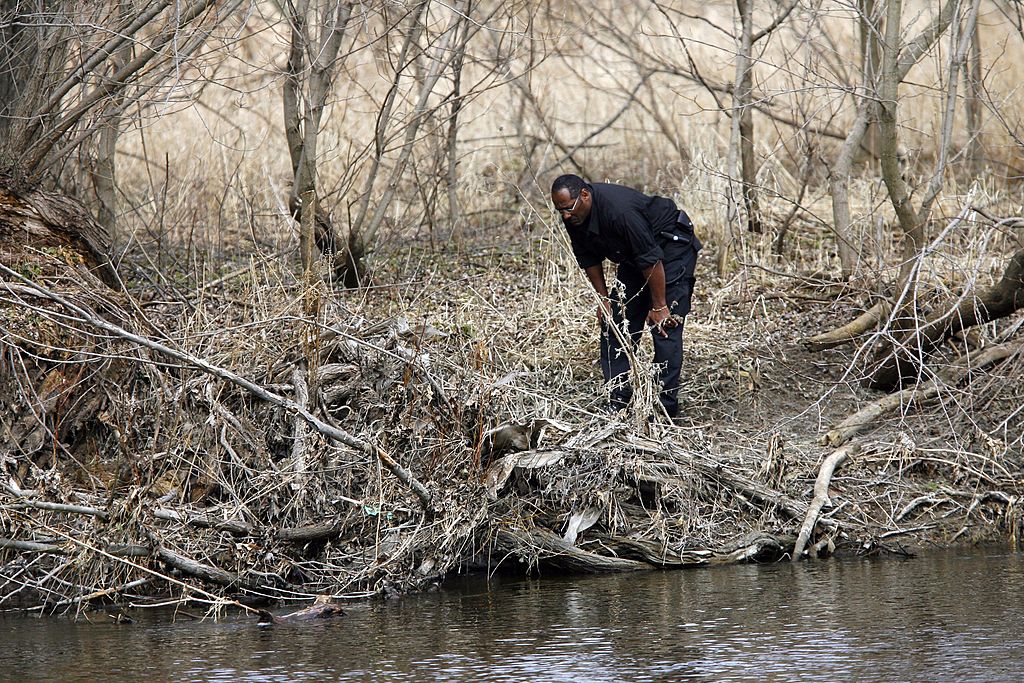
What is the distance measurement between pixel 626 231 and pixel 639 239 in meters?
0.09

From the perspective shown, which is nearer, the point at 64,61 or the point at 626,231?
the point at 626,231

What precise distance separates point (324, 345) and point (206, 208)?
14.0 ft

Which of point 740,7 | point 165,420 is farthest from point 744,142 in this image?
point 165,420

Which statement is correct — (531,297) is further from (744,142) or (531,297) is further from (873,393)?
(744,142)

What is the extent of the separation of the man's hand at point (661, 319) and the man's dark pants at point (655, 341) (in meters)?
0.05

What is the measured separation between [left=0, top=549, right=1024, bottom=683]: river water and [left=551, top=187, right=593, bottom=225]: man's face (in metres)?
2.19

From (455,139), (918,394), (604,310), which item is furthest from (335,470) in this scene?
(455,139)

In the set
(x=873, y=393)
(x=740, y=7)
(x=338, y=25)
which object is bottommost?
(x=873, y=393)

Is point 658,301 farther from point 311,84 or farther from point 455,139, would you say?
point 455,139

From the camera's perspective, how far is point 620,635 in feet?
17.5

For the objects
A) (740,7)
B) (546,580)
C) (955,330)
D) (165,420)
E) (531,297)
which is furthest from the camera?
(740,7)

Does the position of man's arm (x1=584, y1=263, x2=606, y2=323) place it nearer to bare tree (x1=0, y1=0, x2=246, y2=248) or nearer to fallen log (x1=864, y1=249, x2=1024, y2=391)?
fallen log (x1=864, y1=249, x2=1024, y2=391)

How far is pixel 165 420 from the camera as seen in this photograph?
7211mm

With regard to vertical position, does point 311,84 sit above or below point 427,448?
above
